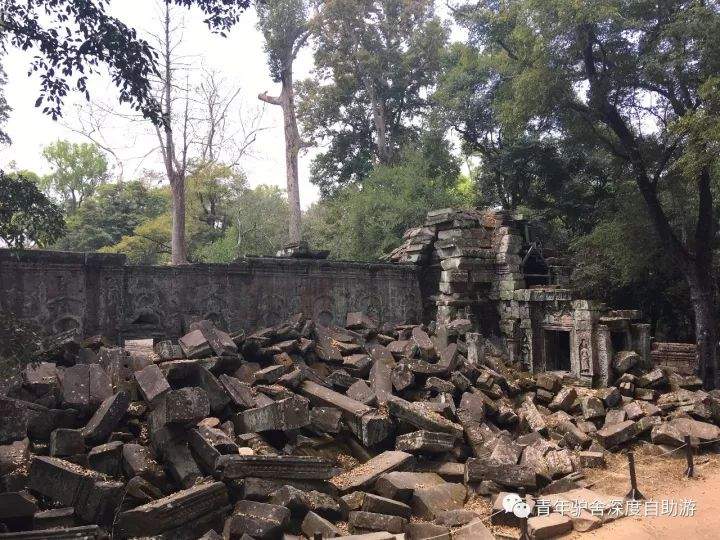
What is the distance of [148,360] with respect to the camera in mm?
7055

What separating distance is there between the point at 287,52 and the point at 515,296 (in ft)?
55.2

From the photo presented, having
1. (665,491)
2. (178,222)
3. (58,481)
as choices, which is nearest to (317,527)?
(58,481)

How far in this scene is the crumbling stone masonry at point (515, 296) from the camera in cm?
1054

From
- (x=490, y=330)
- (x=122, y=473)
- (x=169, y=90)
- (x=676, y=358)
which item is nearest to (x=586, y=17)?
(x=490, y=330)

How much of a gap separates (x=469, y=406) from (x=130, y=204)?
24.9 m

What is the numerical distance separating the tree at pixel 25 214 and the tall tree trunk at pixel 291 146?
55.1 feet

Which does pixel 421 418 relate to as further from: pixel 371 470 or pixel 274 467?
pixel 274 467

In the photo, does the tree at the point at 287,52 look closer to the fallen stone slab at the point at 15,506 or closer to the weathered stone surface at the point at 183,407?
the weathered stone surface at the point at 183,407

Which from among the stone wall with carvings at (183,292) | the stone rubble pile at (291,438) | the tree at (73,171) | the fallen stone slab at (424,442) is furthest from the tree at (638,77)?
the tree at (73,171)

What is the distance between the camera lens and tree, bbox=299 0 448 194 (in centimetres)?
2347

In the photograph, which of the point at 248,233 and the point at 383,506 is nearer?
the point at 383,506

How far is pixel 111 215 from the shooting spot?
2734 cm

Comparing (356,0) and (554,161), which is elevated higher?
(356,0)

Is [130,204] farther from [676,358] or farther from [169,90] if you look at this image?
[676,358]
